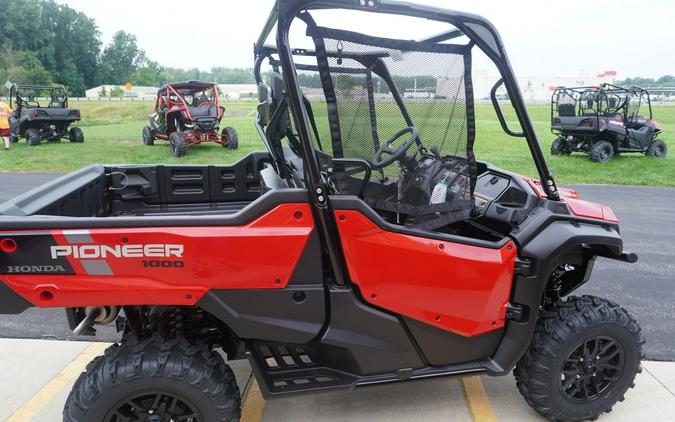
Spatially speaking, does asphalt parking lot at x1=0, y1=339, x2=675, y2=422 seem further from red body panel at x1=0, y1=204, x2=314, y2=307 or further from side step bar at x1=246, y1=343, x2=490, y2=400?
red body panel at x1=0, y1=204, x2=314, y2=307

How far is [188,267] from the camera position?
7.14ft

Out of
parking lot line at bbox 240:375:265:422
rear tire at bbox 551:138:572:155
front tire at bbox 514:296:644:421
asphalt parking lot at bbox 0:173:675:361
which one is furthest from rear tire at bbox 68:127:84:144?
front tire at bbox 514:296:644:421

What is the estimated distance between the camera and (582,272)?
295 centimetres

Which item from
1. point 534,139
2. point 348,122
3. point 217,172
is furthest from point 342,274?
point 217,172

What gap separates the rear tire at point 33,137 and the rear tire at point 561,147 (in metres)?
16.5

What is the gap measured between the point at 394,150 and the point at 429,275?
0.62 metres

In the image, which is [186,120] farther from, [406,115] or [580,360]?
[580,360]

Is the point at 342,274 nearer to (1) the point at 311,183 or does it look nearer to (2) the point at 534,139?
(1) the point at 311,183

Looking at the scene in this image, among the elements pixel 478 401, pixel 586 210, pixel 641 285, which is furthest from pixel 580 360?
pixel 641 285

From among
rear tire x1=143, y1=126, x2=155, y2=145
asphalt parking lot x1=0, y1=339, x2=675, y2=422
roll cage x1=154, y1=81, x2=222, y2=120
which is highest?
roll cage x1=154, y1=81, x2=222, y2=120

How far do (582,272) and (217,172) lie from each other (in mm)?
2569

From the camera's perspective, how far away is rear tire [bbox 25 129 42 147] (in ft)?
53.5

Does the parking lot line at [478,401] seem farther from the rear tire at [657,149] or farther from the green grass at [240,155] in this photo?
the rear tire at [657,149]

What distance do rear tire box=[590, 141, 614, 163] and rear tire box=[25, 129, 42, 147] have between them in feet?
56.2
